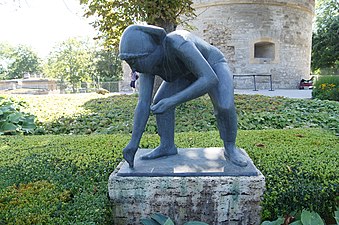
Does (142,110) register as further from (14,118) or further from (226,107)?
(14,118)

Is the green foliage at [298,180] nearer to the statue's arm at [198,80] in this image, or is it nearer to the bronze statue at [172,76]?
the bronze statue at [172,76]

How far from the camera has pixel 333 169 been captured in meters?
2.38

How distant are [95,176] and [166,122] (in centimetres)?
73

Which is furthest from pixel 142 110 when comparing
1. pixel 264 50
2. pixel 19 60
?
pixel 19 60

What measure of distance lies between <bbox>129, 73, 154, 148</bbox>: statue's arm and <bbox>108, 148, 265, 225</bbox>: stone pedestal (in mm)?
242

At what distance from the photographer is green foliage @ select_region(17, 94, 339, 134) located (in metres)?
5.34

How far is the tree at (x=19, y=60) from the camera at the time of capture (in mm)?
44656

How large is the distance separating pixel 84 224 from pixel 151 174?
0.57 metres

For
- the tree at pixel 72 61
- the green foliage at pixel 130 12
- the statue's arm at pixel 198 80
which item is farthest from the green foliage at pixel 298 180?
the tree at pixel 72 61

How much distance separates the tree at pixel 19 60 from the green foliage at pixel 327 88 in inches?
1719

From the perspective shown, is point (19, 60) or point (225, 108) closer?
point (225, 108)

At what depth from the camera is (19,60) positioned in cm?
4519

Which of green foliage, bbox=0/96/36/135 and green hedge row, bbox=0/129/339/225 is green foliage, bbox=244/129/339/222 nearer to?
green hedge row, bbox=0/129/339/225

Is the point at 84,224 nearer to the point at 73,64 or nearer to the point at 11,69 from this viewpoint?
the point at 73,64
